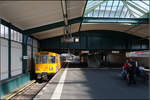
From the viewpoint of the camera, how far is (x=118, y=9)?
14.2 meters

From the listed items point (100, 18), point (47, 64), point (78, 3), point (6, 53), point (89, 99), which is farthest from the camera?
point (100, 18)

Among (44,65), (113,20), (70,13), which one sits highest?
(113,20)

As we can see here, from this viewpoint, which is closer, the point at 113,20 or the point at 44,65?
the point at 44,65

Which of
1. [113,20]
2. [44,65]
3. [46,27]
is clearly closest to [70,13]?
[46,27]

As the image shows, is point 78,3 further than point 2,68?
Yes

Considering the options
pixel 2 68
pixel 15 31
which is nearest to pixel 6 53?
pixel 2 68

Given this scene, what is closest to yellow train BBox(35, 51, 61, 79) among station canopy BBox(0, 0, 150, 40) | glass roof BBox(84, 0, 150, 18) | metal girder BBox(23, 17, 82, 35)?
metal girder BBox(23, 17, 82, 35)

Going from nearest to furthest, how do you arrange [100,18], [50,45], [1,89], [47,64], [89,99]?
[89,99] < [1,89] < [47,64] < [100,18] < [50,45]

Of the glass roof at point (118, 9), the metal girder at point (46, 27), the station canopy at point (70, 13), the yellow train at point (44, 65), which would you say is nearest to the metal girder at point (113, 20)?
the station canopy at point (70, 13)

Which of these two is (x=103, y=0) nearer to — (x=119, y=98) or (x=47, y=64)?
(x=47, y=64)

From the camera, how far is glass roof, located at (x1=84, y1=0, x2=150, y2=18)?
12.4 meters

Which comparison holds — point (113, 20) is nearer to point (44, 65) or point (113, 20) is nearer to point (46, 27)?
point (46, 27)

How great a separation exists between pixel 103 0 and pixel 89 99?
10.4 metres

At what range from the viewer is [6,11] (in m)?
7.53
